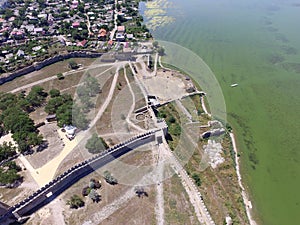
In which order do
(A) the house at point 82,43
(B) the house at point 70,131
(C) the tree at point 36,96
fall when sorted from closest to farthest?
(B) the house at point 70,131 < (C) the tree at point 36,96 < (A) the house at point 82,43

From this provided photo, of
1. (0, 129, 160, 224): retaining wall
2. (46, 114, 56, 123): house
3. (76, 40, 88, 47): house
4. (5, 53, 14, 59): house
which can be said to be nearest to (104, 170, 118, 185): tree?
(0, 129, 160, 224): retaining wall

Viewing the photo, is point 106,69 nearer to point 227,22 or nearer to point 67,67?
point 67,67

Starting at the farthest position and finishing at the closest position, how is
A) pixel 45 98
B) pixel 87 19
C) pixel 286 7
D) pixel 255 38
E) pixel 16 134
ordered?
1. pixel 286 7
2. pixel 87 19
3. pixel 255 38
4. pixel 45 98
5. pixel 16 134

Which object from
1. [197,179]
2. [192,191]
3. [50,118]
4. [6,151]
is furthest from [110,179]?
[50,118]

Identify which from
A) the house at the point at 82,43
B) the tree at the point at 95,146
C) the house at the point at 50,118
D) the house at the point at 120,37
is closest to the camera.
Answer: the tree at the point at 95,146

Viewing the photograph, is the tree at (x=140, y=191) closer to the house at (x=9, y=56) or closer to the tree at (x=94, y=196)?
the tree at (x=94, y=196)

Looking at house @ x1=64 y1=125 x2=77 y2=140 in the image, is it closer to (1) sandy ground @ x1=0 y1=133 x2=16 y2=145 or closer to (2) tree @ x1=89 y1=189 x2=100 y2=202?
(1) sandy ground @ x1=0 y1=133 x2=16 y2=145

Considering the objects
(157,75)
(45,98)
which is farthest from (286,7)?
(45,98)

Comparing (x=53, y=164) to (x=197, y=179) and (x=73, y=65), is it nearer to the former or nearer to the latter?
(x=197, y=179)

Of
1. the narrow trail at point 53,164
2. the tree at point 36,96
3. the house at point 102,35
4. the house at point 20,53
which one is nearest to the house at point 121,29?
the house at point 102,35
